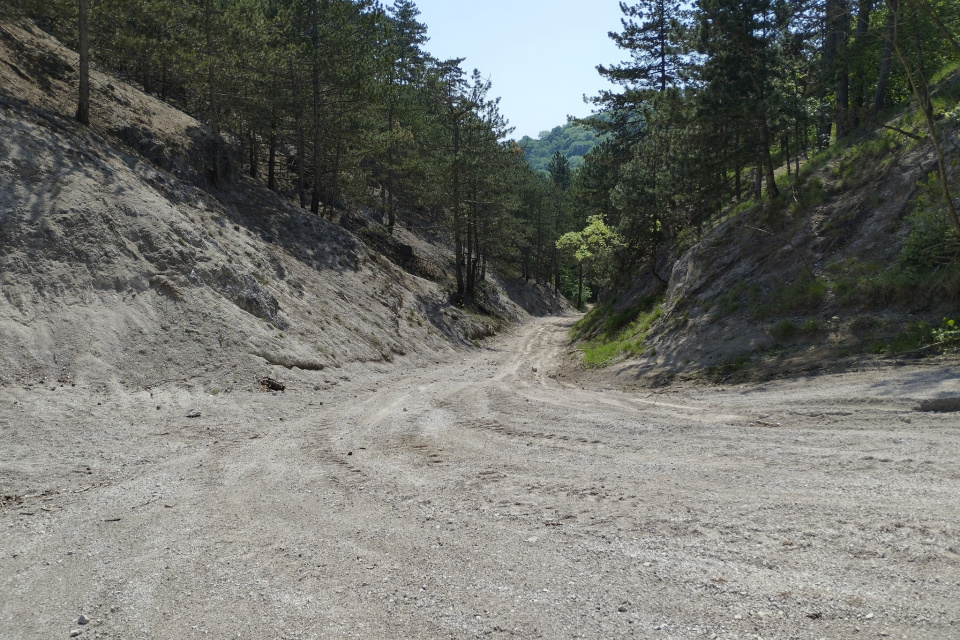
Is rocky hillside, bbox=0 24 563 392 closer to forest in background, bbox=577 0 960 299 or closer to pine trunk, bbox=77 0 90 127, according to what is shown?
pine trunk, bbox=77 0 90 127

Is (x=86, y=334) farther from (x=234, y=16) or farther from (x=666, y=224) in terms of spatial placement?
(x=666, y=224)

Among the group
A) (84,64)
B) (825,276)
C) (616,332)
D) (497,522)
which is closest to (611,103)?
(616,332)

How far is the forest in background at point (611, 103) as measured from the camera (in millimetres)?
16172

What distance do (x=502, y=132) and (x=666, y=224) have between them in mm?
14627

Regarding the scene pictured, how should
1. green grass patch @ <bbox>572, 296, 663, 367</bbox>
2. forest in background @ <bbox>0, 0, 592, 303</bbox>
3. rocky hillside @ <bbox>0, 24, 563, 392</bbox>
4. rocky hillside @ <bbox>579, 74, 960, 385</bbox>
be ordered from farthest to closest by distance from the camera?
forest in background @ <bbox>0, 0, 592, 303</bbox>
green grass patch @ <bbox>572, 296, 663, 367</bbox>
rocky hillside @ <bbox>0, 24, 563, 392</bbox>
rocky hillside @ <bbox>579, 74, 960, 385</bbox>

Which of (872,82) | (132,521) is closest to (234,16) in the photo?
(132,521)

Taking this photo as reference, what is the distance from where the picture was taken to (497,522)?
5344 millimetres

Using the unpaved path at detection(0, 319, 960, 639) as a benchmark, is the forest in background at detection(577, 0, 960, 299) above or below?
above

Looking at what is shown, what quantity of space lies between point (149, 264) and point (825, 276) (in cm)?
1684

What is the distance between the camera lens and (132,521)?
18.9ft

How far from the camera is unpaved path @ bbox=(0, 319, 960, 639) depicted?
12.2 feet

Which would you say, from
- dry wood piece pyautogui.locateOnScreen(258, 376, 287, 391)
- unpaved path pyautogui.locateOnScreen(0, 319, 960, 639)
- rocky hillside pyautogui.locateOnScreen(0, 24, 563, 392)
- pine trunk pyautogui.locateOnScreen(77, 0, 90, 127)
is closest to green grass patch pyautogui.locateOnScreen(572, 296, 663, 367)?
rocky hillside pyautogui.locateOnScreen(0, 24, 563, 392)

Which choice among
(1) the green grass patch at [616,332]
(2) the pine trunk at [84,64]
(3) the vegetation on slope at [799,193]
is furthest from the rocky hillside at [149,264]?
(3) the vegetation on slope at [799,193]

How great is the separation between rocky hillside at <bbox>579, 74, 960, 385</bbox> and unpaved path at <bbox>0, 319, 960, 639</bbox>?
7.06ft
